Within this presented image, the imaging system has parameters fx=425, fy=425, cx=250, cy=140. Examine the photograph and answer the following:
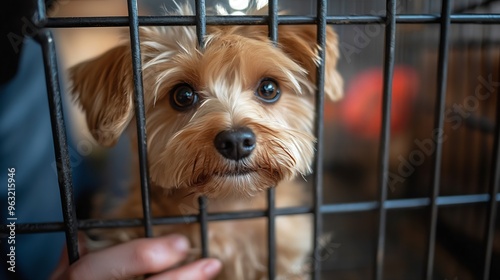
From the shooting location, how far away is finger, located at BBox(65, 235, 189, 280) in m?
0.75

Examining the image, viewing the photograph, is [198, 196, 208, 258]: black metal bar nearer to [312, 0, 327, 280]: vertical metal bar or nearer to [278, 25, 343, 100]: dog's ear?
[312, 0, 327, 280]: vertical metal bar

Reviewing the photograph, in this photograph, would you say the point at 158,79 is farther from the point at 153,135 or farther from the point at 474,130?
the point at 474,130

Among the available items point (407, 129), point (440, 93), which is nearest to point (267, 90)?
point (440, 93)

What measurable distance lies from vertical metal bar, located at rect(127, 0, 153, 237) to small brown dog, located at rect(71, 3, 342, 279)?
0.26 ft

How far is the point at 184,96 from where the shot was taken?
2.85 feet

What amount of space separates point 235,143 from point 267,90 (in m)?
0.23

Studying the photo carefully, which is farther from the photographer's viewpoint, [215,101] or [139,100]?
[215,101]

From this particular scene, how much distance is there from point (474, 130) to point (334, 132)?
0.51 metres

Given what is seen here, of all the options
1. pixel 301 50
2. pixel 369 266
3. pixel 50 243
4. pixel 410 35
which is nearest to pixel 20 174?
pixel 50 243

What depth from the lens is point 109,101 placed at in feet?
2.74

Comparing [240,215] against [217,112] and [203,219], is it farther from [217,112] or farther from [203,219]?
[217,112]

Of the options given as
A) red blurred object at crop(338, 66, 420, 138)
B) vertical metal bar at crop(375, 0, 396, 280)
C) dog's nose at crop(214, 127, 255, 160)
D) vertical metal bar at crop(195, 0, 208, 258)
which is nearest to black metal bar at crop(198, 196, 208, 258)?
vertical metal bar at crop(195, 0, 208, 258)

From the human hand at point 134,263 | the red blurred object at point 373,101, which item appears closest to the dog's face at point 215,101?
the human hand at point 134,263

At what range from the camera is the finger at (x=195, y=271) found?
792 millimetres
